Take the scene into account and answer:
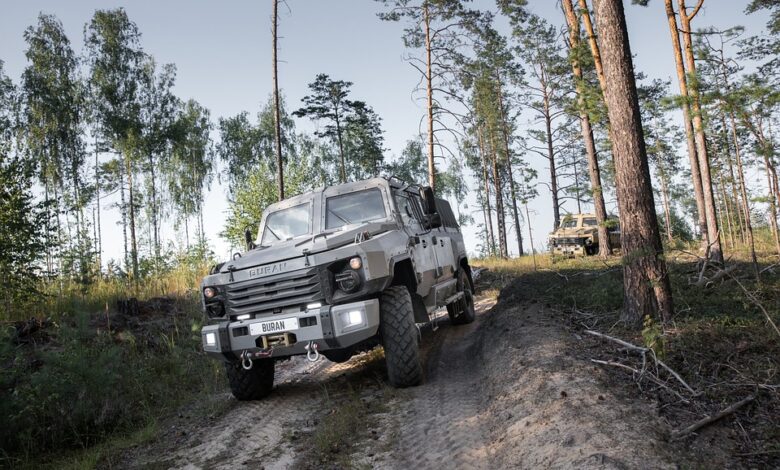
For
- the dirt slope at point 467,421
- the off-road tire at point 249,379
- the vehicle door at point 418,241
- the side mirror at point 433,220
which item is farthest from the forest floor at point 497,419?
the side mirror at point 433,220

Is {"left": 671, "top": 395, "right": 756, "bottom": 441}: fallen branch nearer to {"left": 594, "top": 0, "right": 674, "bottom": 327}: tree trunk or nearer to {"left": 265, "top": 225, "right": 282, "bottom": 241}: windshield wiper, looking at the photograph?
{"left": 594, "top": 0, "right": 674, "bottom": 327}: tree trunk

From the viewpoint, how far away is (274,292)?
4.87m

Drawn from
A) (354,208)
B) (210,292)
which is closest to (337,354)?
(210,292)

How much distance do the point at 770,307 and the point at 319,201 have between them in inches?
199

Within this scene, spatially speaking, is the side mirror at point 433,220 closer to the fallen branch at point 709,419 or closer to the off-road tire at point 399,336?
the off-road tire at point 399,336

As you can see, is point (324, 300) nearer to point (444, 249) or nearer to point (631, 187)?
point (444, 249)

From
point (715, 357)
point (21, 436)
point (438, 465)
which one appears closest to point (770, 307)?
point (715, 357)

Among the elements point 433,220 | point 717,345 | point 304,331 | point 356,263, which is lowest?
point 717,345

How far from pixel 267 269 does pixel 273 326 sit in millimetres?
566

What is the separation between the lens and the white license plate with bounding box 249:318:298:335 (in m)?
4.64

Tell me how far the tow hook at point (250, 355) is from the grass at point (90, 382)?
0.98 meters

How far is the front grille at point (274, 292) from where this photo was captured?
471cm

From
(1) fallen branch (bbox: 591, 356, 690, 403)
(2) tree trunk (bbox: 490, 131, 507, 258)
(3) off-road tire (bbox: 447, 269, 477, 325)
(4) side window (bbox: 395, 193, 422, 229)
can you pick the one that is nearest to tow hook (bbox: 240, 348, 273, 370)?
(4) side window (bbox: 395, 193, 422, 229)

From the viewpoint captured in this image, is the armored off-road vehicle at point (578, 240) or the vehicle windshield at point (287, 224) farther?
the armored off-road vehicle at point (578, 240)
